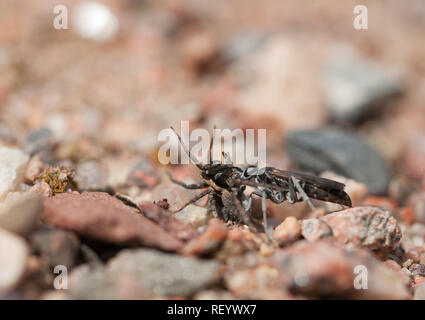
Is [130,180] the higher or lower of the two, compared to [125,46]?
A: lower

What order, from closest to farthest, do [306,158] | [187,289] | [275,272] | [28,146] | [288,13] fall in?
[187,289]
[275,272]
[28,146]
[306,158]
[288,13]

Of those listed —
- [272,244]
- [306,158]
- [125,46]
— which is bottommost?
[272,244]

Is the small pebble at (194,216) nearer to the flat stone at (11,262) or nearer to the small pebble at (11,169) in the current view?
the flat stone at (11,262)

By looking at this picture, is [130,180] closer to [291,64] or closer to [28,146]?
[28,146]

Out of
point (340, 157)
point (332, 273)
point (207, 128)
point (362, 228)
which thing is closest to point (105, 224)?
point (332, 273)

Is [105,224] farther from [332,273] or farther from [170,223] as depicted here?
[332,273]
